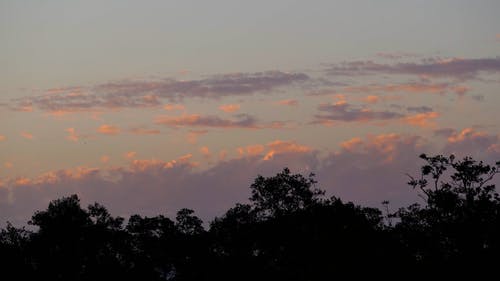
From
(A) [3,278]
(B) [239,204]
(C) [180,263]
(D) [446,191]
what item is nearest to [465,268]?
(D) [446,191]

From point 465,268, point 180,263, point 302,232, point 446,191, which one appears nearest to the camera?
point 465,268

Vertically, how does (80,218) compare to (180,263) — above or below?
above

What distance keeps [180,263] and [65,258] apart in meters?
17.4

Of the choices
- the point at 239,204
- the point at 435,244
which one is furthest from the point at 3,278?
the point at 435,244

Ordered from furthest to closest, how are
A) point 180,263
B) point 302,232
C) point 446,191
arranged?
point 180,263, point 302,232, point 446,191

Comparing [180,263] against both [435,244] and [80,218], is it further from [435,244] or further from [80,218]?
[435,244]

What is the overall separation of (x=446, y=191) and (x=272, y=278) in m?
23.6

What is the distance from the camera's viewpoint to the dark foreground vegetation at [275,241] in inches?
4131

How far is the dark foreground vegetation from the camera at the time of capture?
105m

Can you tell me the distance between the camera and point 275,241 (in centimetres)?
11962

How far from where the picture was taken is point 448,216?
108 metres

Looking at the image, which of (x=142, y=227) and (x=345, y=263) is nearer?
(x=345, y=263)

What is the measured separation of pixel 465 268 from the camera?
97125 mm

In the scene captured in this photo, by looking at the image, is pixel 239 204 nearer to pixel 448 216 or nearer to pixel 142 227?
pixel 142 227
